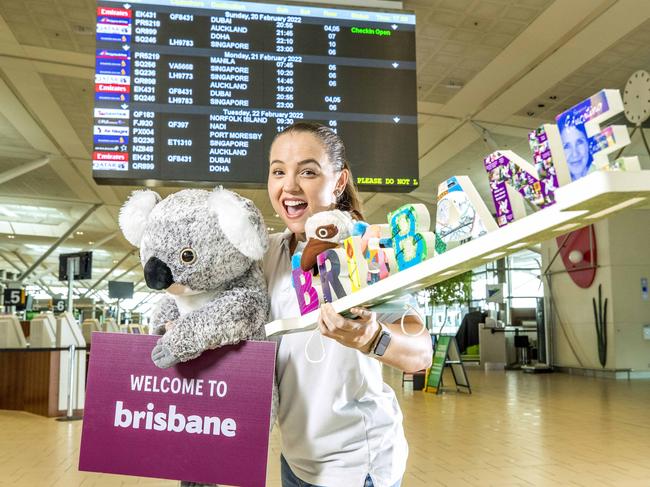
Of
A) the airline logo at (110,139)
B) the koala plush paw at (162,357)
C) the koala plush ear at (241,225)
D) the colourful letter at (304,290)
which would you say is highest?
the airline logo at (110,139)

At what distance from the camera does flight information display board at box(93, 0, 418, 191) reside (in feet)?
10.7

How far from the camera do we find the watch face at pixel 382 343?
125 centimetres

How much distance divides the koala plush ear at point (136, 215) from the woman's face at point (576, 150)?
39.6 inches

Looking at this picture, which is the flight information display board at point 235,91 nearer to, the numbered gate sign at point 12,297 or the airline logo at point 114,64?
the airline logo at point 114,64

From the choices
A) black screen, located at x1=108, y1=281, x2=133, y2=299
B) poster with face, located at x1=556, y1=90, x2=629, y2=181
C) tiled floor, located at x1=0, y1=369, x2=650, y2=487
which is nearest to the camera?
poster with face, located at x1=556, y1=90, x2=629, y2=181

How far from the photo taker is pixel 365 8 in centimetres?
372

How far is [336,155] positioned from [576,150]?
3.00ft

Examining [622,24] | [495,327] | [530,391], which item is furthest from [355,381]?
[495,327]

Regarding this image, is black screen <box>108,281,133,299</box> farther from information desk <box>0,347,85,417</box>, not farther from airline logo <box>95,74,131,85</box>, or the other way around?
airline logo <box>95,74,131,85</box>

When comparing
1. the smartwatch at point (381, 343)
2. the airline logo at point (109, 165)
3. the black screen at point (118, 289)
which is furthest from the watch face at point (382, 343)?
the black screen at point (118, 289)

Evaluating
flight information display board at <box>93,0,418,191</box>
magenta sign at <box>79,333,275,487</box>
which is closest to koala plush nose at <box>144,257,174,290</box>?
magenta sign at <box>79,333,275,487</box>

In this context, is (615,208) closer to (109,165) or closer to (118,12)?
(109,165)

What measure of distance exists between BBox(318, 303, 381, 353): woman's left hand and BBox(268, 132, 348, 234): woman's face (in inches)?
18.2

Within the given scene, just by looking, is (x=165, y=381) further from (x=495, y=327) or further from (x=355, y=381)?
(x=495, y=327)
